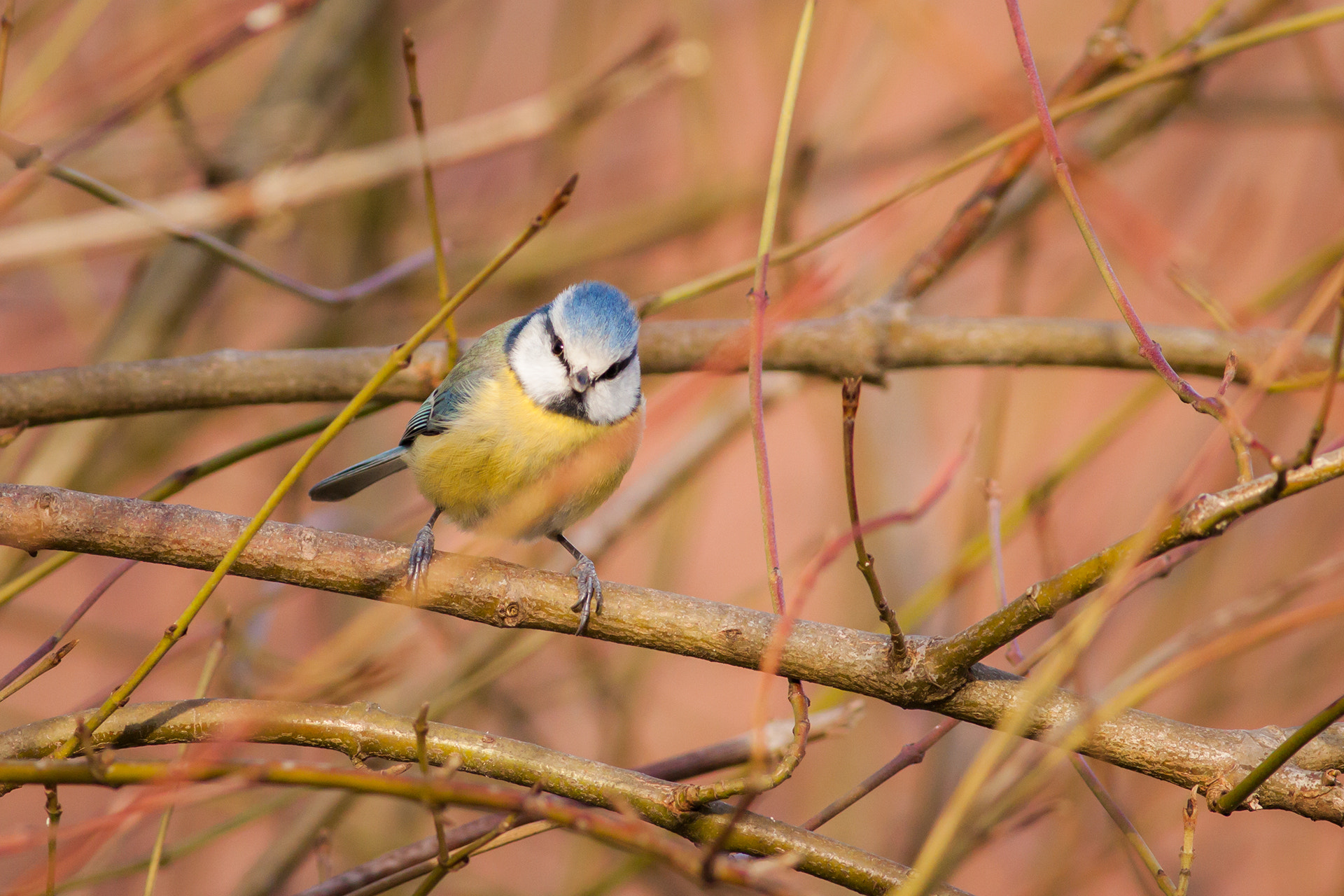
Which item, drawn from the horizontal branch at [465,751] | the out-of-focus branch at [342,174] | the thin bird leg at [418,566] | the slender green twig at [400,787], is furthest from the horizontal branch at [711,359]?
the slender green twig at [400,787]

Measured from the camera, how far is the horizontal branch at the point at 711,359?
192cm

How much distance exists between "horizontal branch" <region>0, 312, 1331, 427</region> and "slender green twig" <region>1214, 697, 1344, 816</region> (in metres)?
1.14

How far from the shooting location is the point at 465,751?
1.34 metres

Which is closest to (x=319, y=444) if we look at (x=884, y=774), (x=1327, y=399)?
(x=884, y=774)

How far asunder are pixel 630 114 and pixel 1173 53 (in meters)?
2.82

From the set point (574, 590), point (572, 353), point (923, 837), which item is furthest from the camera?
point (923, 837)

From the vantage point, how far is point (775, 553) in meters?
1.15

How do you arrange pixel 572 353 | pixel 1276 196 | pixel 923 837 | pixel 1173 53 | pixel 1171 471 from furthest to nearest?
1. pixel 1276 196
2. pixel 1171 471
3. pixel 923 837
4. pixel 572 353
5. pixel 1173 53

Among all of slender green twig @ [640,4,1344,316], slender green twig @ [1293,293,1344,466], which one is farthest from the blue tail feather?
slender green twig @ [1293,293,1344,466]

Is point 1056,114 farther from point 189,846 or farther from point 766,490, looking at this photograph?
point 189,846

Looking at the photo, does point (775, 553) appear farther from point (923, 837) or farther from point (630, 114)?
point (630, 114)

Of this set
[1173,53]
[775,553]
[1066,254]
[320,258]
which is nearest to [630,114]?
[320,258]

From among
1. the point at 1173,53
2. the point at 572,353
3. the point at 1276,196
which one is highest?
the point at 1276,196

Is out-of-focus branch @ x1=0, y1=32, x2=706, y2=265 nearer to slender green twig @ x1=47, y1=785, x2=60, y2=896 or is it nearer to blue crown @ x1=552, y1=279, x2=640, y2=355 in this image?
blue crown @ x1=552, y1=279, x2=640, y2=355
